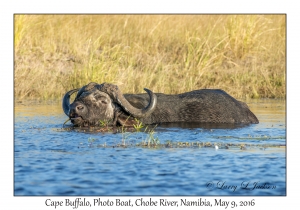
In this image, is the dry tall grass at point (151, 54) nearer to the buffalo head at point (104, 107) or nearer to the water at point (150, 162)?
the buffalo head at point (104, 107)

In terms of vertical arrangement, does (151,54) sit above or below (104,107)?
above

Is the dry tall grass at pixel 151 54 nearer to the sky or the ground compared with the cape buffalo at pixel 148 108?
nearer to the sky

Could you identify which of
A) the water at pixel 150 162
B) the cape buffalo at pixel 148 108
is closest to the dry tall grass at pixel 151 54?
the cape buffalo at pixel 148 108

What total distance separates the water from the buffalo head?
0.51 m

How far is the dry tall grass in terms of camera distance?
17775 mm

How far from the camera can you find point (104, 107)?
12711 millimetres

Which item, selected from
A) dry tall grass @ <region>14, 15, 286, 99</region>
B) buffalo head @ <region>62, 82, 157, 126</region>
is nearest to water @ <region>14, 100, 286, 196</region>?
buffalo head @ <region>62, 82, 157, 126</region>

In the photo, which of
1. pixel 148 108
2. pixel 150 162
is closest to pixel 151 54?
pixel 148 108

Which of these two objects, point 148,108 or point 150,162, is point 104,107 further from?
point 150,162

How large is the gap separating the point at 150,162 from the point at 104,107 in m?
3.65

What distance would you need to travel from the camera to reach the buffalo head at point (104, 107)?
1255 cm

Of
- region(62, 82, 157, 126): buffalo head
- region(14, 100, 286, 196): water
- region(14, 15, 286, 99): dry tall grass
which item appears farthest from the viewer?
region(14, 15, 286, 99): dry tall grass

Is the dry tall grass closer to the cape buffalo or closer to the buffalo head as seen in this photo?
the cape buffalo

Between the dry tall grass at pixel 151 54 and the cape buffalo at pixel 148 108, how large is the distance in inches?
160
